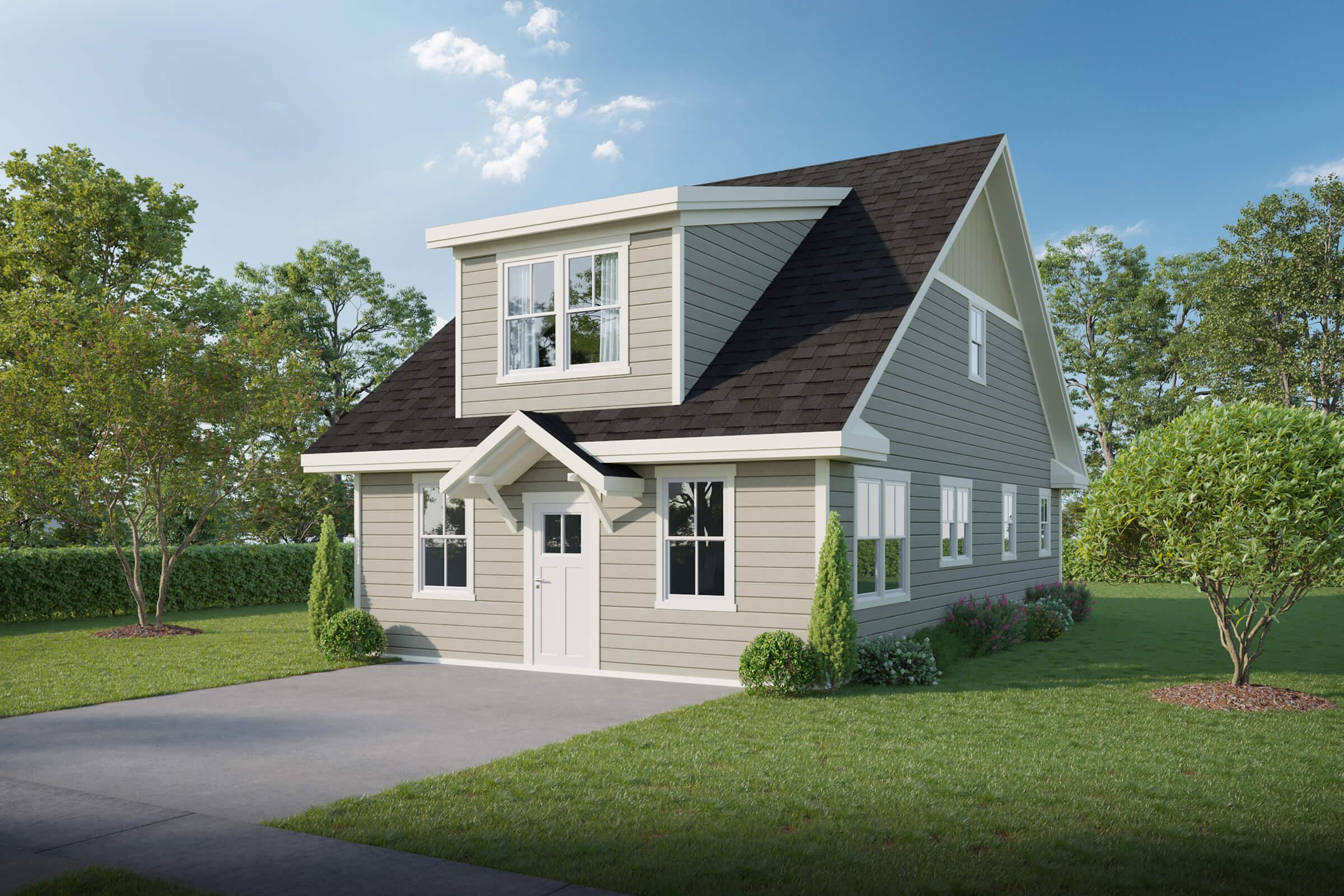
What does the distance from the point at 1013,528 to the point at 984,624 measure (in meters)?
4.42

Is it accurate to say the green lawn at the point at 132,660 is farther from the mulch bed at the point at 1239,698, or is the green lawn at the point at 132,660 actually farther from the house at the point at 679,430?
the mulch bed at the point at 1239,698

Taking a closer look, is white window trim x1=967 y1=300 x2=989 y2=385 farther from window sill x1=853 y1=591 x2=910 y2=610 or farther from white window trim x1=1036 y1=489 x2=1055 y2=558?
white window trim x1=1036 y1=489 x2=1055 y2=558

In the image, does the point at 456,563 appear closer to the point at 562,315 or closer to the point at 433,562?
the point at 433,562

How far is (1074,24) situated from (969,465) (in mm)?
18112

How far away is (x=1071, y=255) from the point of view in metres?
44.7

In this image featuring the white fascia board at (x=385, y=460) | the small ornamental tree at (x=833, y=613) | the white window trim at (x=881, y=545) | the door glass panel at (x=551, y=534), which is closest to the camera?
the small ornamental tree at (x=833, y=613)

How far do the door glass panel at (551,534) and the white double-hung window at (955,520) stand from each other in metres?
5.87

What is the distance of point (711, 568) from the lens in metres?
12.9

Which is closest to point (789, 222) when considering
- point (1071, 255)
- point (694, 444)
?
point (694, 444)

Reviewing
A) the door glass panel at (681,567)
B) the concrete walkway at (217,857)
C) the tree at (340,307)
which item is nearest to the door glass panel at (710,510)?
the door glass panel at (681,567)

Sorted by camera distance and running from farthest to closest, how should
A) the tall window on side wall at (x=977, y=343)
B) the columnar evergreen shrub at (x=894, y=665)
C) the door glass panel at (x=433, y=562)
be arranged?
the tall window on side wall at (x=977, y=343) → the door glass panel at (x=433, y=562) → the columnar evergreen shrub at (x=894, y=665)

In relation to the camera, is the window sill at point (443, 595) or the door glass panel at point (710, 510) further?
the window sill at point (443, 595)

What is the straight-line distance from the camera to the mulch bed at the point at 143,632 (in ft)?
63.5

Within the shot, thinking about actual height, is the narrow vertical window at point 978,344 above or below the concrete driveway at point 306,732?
above
